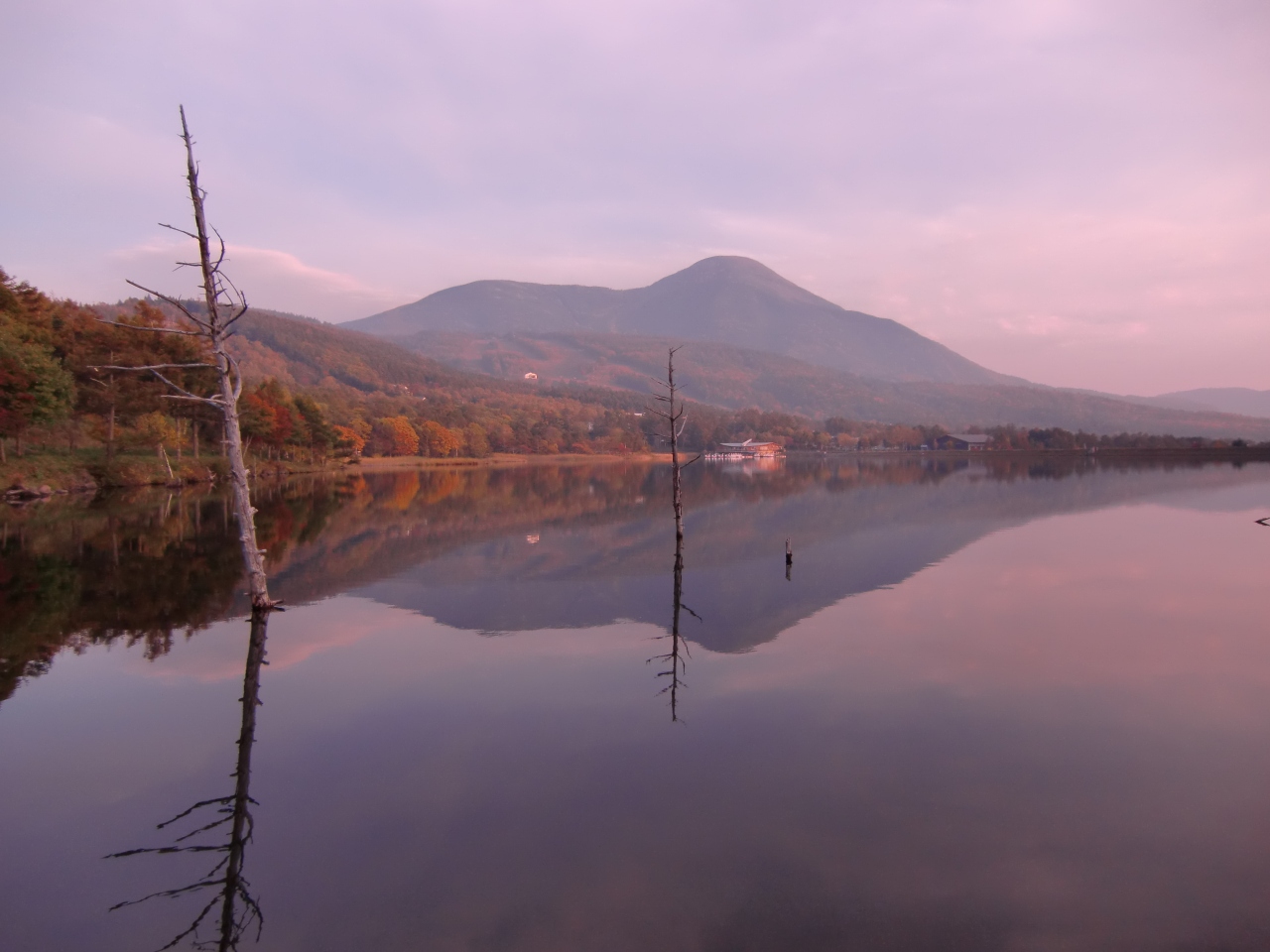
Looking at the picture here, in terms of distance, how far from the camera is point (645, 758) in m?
8.83

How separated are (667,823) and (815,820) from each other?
148 cm

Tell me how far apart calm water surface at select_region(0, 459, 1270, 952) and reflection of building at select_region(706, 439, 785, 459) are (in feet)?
503

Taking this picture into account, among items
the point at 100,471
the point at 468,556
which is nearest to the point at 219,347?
the point at 468,556

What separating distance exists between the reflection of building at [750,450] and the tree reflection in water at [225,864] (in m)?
163

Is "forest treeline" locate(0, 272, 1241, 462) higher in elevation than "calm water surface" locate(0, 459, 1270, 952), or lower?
higher

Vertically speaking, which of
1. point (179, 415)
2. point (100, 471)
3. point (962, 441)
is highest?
point (179, 415)

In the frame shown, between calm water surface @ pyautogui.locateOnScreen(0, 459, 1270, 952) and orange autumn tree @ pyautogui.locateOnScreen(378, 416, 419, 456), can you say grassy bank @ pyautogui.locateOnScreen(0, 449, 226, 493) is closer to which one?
calm water surface @ pyautogui.locateOnScreen(0, 459, 1270, 952)

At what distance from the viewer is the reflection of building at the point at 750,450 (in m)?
174

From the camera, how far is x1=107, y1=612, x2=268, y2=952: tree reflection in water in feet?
18.9

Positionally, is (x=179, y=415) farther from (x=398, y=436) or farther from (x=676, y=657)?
(x=398, y=436)

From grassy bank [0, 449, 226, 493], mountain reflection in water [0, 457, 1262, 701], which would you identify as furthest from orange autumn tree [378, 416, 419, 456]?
mountain reflection in water [0, 457, 1262, 701]

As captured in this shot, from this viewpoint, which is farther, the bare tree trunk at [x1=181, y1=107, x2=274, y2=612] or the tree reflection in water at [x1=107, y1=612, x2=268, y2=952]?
the bare tree trunk at [x1=181, y1=107, x2=274, y2=612]

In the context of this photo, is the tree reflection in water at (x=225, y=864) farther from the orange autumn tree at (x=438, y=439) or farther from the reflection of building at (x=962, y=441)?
the reflection of building at (x=962, y=441)

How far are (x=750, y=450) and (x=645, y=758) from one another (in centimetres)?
17585
